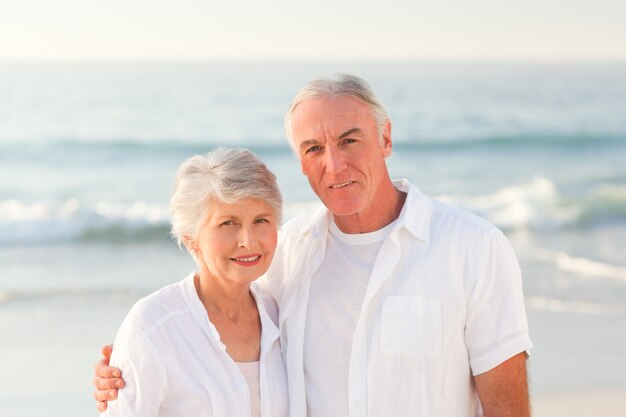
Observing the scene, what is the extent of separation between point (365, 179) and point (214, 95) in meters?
17.4

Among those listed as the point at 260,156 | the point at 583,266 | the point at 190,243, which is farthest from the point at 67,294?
the point at 260,156

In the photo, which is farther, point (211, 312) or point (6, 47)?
point (6, 47)

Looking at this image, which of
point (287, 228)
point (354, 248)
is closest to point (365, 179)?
point (354, 248)

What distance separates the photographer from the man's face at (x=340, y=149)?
3248 mm

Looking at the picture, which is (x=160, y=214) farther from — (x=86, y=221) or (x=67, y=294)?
(x=67, y=294)

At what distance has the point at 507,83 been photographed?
806 inches

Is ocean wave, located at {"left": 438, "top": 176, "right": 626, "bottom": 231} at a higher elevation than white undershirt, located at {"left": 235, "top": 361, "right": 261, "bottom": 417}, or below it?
higher

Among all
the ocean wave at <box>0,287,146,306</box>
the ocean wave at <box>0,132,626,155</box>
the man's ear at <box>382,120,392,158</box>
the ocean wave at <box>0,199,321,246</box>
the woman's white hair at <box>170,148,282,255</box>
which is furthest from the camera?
the ocean wave at <box>0,132,626,155</box>

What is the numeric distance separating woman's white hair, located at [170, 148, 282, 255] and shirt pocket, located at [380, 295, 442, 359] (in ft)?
1.81

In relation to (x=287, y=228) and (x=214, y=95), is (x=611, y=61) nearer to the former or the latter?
(x=214, y=95)

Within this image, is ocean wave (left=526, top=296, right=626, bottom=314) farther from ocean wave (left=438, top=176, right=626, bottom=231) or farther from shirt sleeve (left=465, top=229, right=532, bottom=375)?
shirt sleeve (left=465, top=229, right=532, bottom=375)

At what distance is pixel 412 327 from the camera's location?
10.2 ft

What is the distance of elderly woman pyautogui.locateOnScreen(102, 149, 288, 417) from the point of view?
9.74 ft

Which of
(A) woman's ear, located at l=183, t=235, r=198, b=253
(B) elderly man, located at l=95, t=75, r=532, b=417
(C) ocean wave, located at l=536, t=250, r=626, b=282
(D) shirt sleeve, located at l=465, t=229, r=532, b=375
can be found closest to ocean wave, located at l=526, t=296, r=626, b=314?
(C) ocean wave, located at l=536, t=250, r=626, b=282
